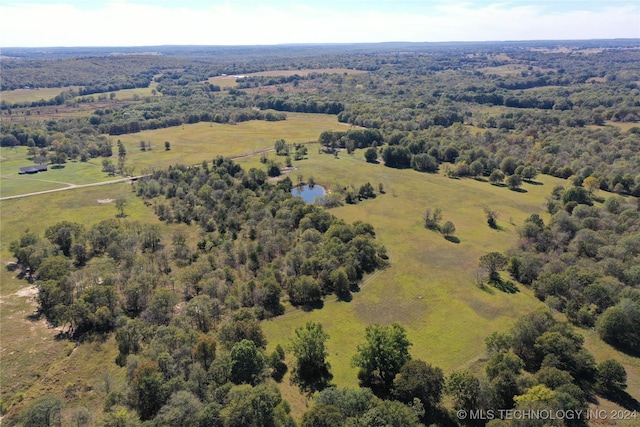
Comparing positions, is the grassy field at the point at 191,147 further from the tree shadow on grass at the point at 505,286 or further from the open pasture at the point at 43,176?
the tree shadow on grass at the point at 505,286

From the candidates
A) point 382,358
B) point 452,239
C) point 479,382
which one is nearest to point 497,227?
point 452,239

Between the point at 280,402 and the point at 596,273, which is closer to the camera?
the point at 280,402

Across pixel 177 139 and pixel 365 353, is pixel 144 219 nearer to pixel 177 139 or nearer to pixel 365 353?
pixel 365 353

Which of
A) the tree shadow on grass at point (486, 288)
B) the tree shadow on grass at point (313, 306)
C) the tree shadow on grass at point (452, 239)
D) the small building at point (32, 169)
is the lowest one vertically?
the tree shadow on grass at point (313, 306)

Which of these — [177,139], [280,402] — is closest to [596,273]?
[280,402]

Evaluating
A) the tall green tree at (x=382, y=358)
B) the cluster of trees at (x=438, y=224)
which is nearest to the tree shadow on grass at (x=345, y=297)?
the tall green tree at (x=382, y=358)

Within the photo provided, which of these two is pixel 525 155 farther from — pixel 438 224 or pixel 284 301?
pixel 284 301
